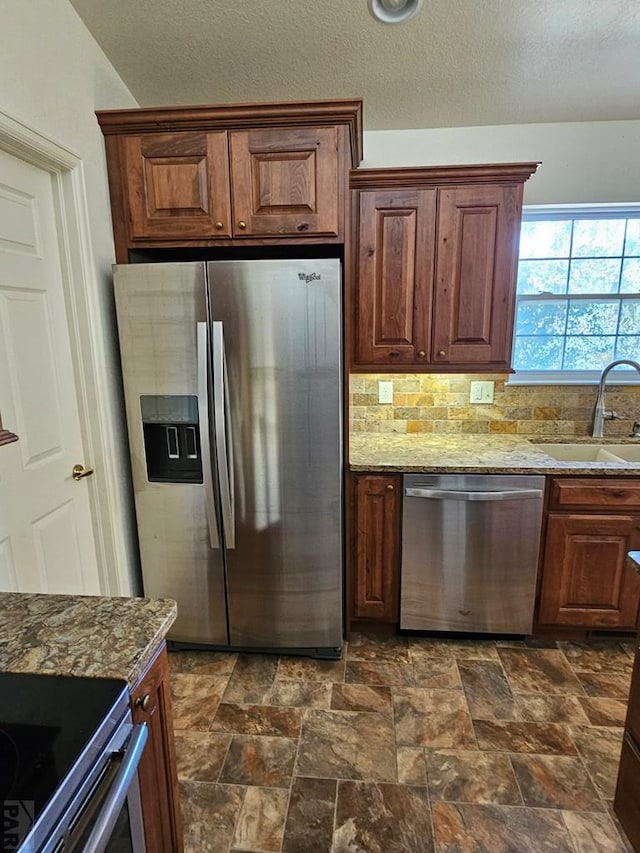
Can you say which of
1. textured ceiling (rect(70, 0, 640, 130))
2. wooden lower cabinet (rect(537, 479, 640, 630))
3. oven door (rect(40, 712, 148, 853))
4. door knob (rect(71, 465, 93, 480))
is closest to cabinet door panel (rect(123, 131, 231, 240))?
textured ceiling (rect(70, 0, 640, 130))

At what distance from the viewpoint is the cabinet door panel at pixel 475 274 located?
221 centimetres

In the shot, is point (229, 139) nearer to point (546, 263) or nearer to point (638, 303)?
point (546, 263)

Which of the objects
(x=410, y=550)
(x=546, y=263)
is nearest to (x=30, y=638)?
(x=410, y=550)

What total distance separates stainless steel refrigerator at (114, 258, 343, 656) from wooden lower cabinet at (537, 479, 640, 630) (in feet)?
3.42

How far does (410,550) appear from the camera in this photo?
A: 7.38 ft

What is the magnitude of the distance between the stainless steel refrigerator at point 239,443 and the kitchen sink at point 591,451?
1360 millimetres

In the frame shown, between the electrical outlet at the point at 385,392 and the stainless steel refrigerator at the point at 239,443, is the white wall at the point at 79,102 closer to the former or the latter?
the stainless steel refrigerator at the point at 239,443

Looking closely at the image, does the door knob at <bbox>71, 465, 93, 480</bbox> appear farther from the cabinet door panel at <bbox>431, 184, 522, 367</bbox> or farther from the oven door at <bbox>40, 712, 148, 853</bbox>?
the cabinet door panel at <bbox>431, 184, 522, 367</bbox>

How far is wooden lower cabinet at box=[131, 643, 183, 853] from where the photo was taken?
0.98m

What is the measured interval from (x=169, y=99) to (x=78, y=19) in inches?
21.9

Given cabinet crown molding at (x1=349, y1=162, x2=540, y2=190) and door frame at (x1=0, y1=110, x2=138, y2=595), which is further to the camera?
cabinet crown molding at (x1=349, y1=162, x2=540, y2=190)

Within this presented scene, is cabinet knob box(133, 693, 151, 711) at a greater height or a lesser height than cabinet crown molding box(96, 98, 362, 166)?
lesser

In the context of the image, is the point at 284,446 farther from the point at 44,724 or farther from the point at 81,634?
the point at 44,724

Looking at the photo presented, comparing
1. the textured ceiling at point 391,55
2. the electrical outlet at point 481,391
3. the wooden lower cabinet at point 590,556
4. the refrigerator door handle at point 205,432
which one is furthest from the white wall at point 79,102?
the wooden lower cabinet at point 590,556
